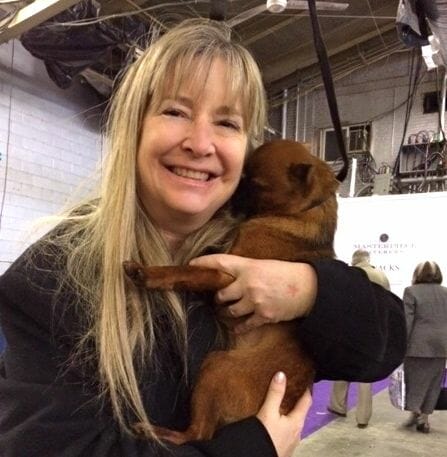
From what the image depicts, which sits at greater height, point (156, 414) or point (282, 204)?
point (282, 204)

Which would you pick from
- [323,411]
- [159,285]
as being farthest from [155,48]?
[323,411]

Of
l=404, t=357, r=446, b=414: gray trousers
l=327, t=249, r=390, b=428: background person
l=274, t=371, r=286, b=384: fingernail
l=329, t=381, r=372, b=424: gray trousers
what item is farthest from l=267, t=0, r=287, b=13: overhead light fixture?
l=274, t=371, r=286, b=384: fingernail

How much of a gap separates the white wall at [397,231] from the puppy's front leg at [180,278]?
566 cm

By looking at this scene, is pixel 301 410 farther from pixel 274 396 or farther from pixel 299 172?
pixel 299 172

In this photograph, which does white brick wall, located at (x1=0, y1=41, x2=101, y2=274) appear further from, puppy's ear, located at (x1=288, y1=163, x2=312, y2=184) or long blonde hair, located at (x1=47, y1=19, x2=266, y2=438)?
long blonde hair, located at (x1=47, y1=19, x2=266, y2=438)

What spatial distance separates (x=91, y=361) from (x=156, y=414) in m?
0.17

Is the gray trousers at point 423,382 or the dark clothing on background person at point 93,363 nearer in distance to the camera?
the dark clothing on background person at point 93,363

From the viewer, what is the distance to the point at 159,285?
1116 millimetres

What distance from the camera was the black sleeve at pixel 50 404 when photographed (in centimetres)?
88

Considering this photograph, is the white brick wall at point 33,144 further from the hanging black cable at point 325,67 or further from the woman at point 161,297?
the woman at point 161,297

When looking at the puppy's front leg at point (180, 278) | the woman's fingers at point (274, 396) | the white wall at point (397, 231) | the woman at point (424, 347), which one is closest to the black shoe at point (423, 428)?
the woman at point (424, 347)

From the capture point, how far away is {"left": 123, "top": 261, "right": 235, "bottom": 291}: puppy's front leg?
111 cm

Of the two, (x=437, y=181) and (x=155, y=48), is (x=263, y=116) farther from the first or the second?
(x=437, y=181)

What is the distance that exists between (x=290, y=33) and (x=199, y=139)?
791cm
